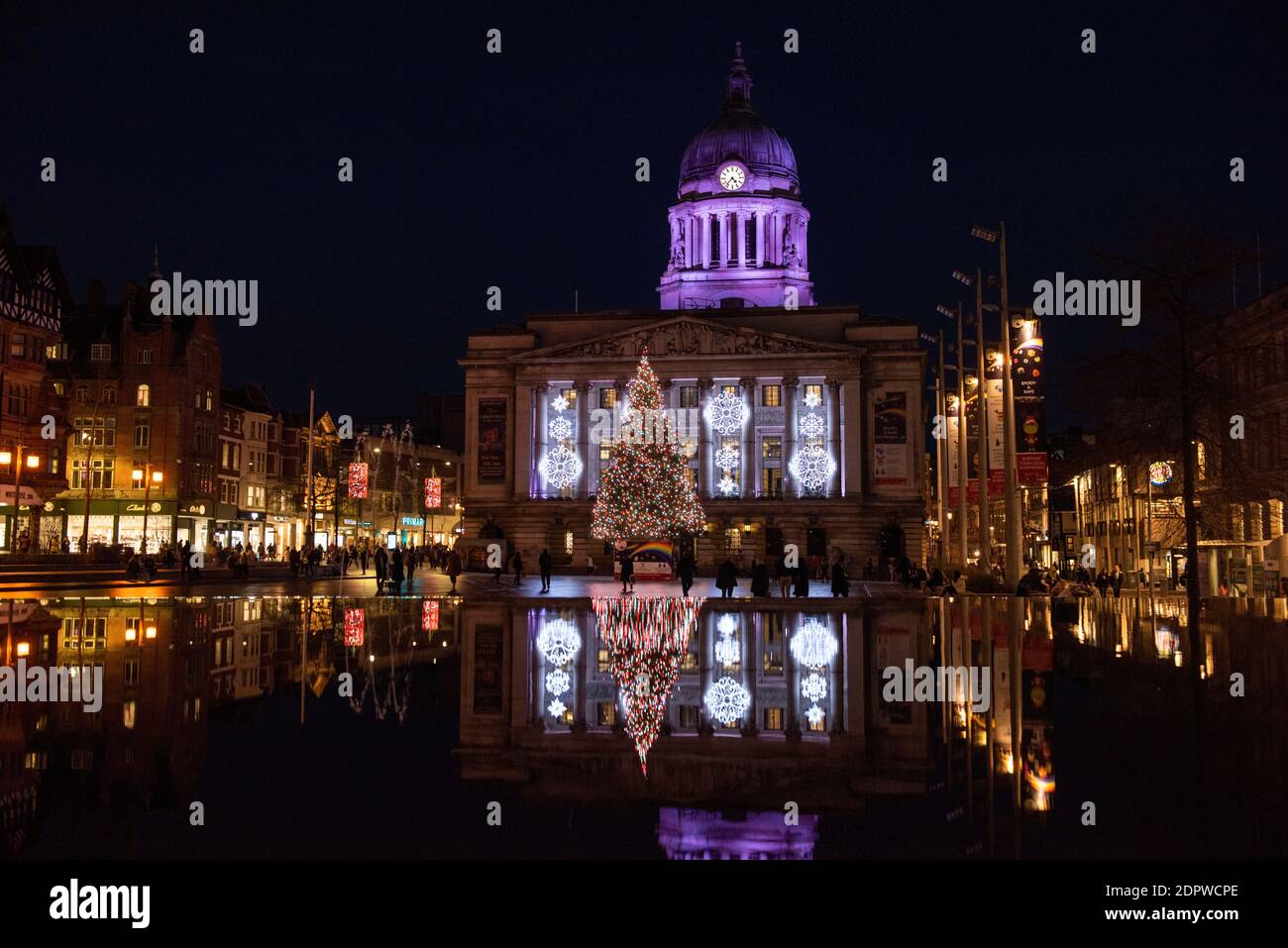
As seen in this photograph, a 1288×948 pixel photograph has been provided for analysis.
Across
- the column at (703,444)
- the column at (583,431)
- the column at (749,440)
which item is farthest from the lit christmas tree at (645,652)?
the column at (583,431)

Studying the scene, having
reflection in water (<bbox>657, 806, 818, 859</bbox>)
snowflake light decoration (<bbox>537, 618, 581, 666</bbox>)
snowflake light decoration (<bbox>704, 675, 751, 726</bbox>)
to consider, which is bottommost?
reflection in water (<bbox>657, 806, 818, 859</bbox>)

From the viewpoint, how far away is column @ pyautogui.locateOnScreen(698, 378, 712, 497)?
9088cm

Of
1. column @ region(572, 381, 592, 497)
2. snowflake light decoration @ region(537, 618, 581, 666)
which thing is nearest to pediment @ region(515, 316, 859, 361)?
column @ region(572, 381, 592, 497)

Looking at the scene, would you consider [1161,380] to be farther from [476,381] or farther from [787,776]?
[476,381]

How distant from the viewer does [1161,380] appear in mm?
33969

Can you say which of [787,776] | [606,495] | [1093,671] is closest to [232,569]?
[606,495]

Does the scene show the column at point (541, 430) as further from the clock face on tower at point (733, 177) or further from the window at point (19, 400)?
the window at point (19, 400)

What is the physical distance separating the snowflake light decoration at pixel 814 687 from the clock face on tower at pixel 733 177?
349 ft

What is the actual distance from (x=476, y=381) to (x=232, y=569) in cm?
4310

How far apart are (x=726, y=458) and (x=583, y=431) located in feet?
38.1

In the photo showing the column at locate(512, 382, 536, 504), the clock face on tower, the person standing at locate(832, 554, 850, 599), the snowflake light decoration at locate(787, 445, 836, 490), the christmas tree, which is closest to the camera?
the person standing at locate(832, 554, 850, 599)

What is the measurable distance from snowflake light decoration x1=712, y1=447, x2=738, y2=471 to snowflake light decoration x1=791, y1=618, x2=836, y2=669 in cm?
6282

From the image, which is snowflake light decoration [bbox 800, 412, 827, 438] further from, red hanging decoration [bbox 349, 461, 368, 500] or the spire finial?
the spire finial

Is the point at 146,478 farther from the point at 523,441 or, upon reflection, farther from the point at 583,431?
the point at 583,431
